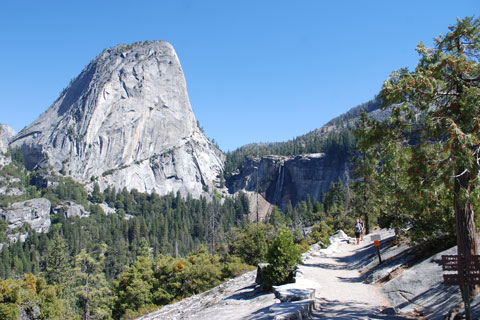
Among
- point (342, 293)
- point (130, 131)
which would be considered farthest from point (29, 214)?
point (342, 293)

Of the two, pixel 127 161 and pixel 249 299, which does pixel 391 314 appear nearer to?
pixel 249 299

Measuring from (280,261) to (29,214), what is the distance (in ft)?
433

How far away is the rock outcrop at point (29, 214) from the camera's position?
394 feet

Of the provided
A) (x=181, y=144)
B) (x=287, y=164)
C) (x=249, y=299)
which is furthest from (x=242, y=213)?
(x=249, y=299)

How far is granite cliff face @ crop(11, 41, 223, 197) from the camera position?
162 m

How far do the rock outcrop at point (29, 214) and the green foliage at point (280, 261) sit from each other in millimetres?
126411

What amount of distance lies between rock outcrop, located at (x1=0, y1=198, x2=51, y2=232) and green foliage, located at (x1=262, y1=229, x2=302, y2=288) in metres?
126

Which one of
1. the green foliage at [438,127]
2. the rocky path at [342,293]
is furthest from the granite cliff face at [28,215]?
the green foliage at [438,127]

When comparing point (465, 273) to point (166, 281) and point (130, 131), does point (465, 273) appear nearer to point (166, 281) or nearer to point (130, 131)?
point (166, 281)

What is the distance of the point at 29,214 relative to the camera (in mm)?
123125

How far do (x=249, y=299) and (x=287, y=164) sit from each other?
479 feet

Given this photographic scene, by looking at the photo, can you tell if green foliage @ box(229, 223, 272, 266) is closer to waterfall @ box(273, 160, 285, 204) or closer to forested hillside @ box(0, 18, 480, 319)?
forested hillside @ box(0, 18, 480, 319)

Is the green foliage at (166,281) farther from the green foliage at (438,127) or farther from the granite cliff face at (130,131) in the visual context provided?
the granite cliff face at (130,131)

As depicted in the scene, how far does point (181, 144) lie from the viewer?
175375 mm
